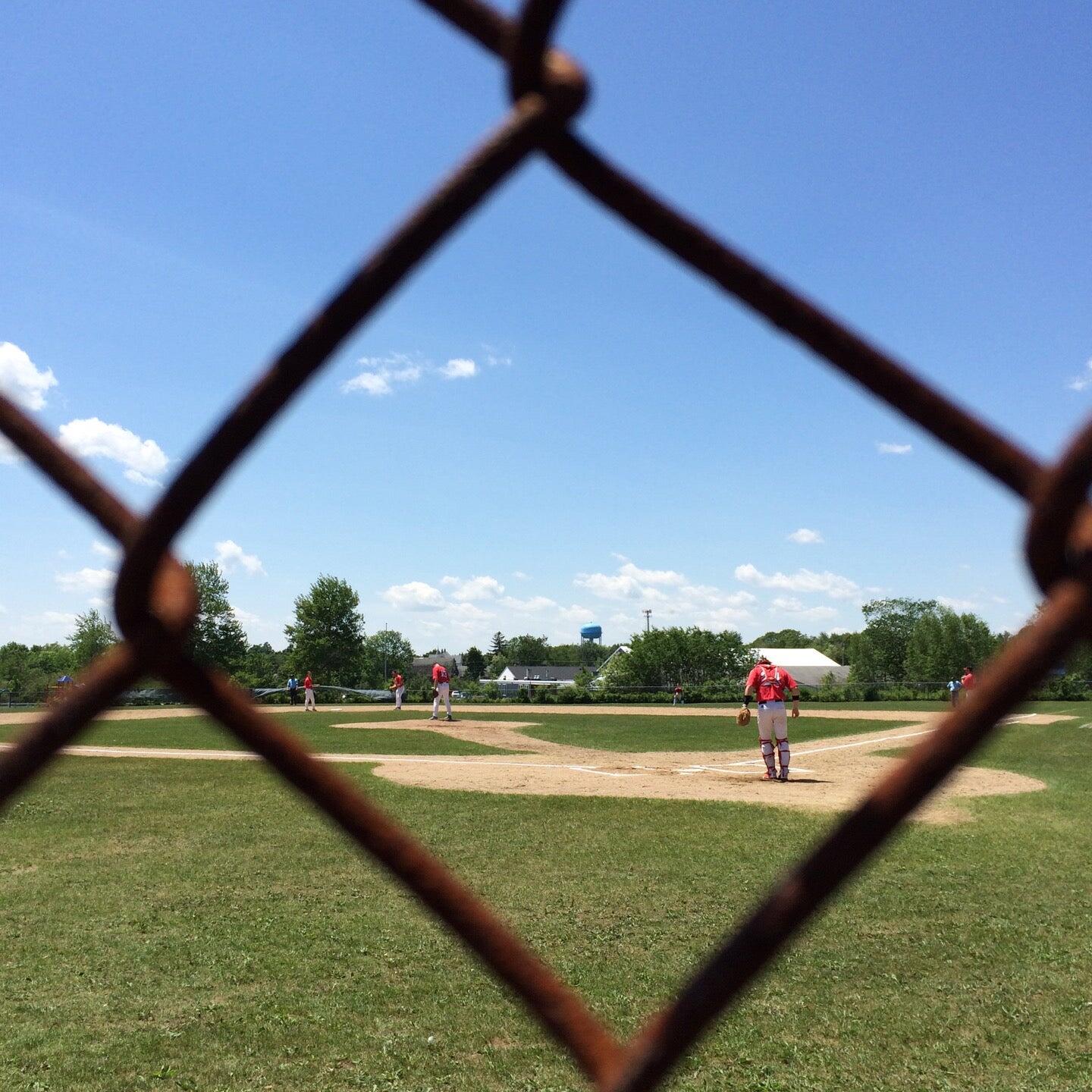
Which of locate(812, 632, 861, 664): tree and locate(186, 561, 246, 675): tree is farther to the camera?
locate(812, 632, 861, 664): tree

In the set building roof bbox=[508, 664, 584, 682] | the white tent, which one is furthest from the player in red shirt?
building roof bbox=[508, 664, 584, 682]

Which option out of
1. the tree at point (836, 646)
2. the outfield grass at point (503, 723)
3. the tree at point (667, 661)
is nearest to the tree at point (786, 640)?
the tree at point (836, 646)

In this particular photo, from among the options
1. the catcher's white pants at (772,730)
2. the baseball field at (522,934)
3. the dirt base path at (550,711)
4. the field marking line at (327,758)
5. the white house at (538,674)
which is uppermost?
the white house at (538,674)

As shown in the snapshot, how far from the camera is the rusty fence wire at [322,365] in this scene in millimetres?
502

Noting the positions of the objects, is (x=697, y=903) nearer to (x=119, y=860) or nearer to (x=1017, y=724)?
(x=119, y=860)

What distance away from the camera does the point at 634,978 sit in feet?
15.7

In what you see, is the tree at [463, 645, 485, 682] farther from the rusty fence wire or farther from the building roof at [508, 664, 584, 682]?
the rusty fence wire

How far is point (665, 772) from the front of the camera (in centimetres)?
1305

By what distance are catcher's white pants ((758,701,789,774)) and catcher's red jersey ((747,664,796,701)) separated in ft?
0.24

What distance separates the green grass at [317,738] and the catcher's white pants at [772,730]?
5302 mm

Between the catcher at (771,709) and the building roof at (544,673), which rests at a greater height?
the building roof at (544,673)

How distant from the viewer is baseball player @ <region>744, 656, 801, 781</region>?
38.8 ft

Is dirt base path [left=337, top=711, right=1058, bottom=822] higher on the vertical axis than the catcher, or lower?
lower

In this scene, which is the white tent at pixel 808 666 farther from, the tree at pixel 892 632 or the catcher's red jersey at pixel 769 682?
the catcher's red jersey at pixel 769 682
